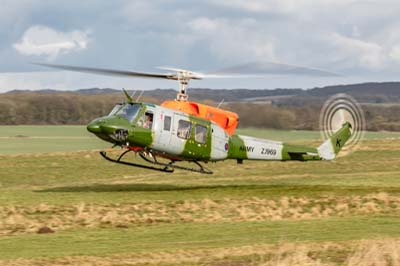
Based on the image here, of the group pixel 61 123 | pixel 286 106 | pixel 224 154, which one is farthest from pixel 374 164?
pixel 61 123

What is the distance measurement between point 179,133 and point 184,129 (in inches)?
12.5

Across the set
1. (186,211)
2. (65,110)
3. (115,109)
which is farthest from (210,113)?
(65,110)

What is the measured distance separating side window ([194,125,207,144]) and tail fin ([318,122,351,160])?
719 cm

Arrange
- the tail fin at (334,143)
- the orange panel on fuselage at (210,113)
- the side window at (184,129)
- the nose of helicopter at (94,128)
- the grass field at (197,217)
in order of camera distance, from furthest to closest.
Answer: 1. the tail fin at (334,143)
2. the orange panel on fuselage at (210,113)
3. the side window at (184,129)
4. the nose of helicopter at (94,128)
5. the grass field at (197,217)

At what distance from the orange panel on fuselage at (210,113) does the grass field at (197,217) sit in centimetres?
321

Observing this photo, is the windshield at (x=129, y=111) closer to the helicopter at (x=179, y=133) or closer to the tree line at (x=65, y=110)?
the helicopter at (x=179, y=133)

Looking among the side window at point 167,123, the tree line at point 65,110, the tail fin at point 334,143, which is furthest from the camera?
the tree line at point 65,110

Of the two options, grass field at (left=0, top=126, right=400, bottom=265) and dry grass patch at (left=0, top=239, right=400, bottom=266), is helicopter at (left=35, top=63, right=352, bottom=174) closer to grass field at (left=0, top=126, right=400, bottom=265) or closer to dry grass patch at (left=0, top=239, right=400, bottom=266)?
grass field at (left=0, top=126, right=400, bottom=265)

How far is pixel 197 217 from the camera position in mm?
29016

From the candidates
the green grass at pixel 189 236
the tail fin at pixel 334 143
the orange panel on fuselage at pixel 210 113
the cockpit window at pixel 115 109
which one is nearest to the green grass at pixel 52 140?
the tail fin at pixel 334 143

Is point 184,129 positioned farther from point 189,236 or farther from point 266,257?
point 266,257

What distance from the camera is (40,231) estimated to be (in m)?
25.5

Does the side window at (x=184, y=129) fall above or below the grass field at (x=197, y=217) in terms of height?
above

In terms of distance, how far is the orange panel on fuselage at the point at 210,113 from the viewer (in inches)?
1298
